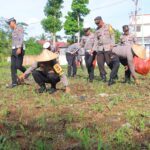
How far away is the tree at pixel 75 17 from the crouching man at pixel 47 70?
48.5 meters

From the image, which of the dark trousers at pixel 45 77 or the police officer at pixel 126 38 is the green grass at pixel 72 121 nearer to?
the dark trousers at pixel 45 77

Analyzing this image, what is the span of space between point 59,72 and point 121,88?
6.52 ft

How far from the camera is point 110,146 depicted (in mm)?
4816

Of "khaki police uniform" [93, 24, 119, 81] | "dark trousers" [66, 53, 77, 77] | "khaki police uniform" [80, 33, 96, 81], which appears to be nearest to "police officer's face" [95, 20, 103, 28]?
"khaki police uniform" [93, 24, 119, 81]

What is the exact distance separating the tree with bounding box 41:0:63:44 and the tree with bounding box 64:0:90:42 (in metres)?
1.38

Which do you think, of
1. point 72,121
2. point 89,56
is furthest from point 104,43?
point 72,121

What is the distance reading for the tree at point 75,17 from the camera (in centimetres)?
5819

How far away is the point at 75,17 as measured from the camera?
194 feet

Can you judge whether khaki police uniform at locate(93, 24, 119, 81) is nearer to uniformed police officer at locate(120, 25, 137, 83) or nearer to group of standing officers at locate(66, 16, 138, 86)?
group of standing officers at locate(66, 16, 138, 86)

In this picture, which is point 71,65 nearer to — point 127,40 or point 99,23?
point 127,40

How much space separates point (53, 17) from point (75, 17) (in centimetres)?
344

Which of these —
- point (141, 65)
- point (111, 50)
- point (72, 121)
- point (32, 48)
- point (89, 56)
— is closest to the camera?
point (72, 121)

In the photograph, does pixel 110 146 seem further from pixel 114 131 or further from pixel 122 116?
pixel 122 116

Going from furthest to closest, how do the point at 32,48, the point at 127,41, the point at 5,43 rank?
1. the point at 32,48
2. the point at 5,43
3. the point at 127,41
